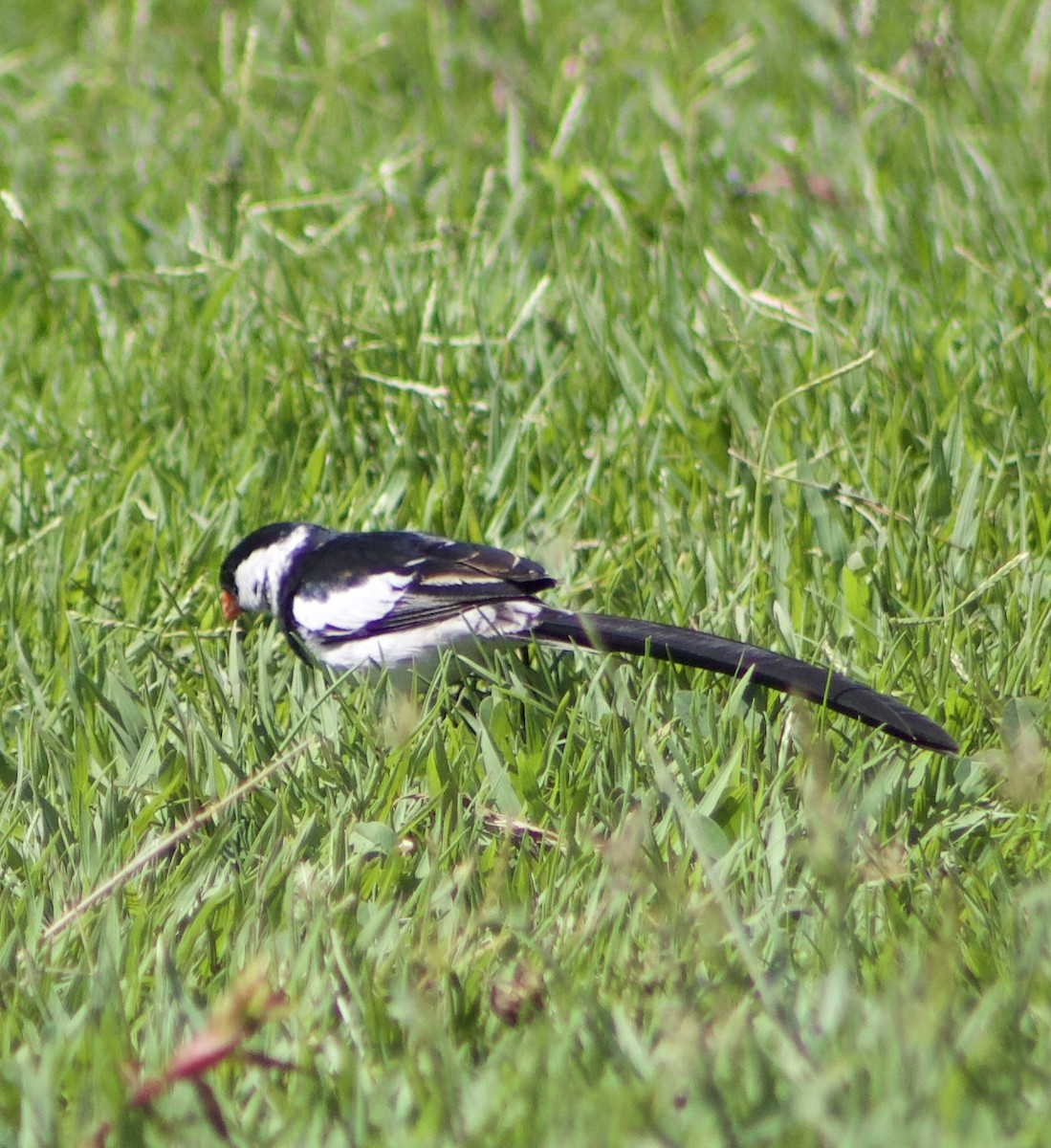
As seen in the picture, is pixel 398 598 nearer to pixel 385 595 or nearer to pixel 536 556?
pixel 385 595

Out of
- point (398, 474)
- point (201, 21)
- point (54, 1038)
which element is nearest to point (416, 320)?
point (398, 474)

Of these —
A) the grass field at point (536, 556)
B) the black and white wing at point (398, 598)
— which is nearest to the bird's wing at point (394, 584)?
the black and white wing at point (398, 598)

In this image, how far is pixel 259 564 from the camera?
3633 mm

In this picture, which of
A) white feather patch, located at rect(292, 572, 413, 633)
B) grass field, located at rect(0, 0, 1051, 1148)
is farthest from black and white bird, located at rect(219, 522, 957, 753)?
grass field, located at rect(0, 0, 1051, 1148)

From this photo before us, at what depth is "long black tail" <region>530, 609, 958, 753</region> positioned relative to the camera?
9.11 feet

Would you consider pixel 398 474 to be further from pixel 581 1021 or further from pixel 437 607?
pixel 581 1021

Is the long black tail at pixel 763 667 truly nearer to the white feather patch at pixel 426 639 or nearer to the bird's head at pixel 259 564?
the white feather patch at pixel 426 639

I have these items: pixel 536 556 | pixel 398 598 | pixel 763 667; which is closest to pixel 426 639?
pixel 398 598

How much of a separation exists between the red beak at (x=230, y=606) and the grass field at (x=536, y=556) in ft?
0.43

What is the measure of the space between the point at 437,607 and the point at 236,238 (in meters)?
2.26

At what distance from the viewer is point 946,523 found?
3.67 meters

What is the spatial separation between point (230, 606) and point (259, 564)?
0.54 ft

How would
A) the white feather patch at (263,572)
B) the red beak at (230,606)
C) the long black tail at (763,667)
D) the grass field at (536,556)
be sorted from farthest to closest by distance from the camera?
the red beak at (230,606), the white feather patch at (263,572), the long black tail at (763,667), the grass field at (536,556)

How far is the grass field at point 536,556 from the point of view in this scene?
6.49 feet
